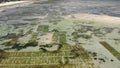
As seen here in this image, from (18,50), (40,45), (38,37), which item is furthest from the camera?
(38,37)

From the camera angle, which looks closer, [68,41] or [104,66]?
[104,66]

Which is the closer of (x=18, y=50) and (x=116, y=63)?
(x=116, y=63)

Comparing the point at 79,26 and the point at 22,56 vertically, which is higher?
the point at 22,56

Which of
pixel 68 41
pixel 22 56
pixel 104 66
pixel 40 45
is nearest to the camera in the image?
pixel 104 66

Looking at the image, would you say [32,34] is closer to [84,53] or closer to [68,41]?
[68,41]

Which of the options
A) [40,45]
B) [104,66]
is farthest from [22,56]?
[104,66]

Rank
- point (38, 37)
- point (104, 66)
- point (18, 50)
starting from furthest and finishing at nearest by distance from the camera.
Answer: point (38, 37) < point (18, 50) < point (104, 66)

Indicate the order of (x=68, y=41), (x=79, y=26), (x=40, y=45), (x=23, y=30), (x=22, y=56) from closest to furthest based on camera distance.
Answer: (x=22, y=56) → (x=40, y=45) → (x=68, y=41) → (x=23, y=30) → (x=79, y=26)

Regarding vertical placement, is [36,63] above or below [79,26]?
above

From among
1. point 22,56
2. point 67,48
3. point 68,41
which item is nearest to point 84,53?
point 67,48

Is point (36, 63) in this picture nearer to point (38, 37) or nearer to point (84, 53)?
point (84, 53)
